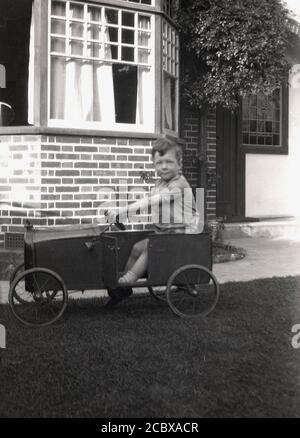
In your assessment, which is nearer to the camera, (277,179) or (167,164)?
(167,164)

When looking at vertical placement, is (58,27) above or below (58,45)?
above

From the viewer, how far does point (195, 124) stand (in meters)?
10.5

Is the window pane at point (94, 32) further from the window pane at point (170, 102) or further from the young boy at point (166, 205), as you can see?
the young boy at point (166, 205)

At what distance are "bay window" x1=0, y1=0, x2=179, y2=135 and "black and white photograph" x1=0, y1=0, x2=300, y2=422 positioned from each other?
1.0 inches

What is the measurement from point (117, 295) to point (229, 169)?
6474 mm

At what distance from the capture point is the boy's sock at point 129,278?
5.10 meters

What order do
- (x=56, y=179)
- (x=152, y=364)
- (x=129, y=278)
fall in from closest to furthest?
(x=152, y=364), (x=129, y=278), (x=56, y=179)

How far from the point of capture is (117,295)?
5469mm

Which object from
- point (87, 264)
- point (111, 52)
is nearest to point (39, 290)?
point (87, 264)

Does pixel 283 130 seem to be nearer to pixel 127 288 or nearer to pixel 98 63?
pixel 98 63

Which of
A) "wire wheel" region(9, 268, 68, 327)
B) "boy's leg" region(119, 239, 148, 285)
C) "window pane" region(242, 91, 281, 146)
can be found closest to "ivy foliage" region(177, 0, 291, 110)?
"window pane" region(242, 91, 281, 146)

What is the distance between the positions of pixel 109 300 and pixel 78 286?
0.75 metres

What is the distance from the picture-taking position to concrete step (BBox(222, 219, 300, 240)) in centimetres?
1067
